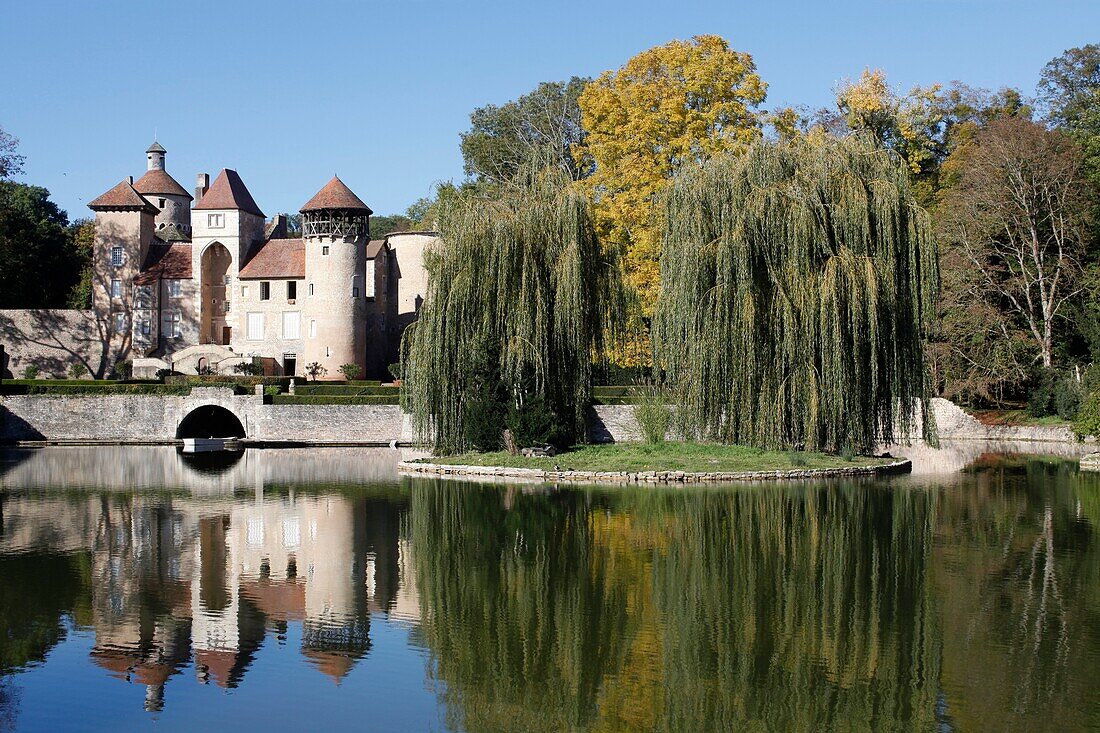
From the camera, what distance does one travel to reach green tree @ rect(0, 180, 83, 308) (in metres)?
49.6

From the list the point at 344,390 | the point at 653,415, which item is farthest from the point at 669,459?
the point at 344,390

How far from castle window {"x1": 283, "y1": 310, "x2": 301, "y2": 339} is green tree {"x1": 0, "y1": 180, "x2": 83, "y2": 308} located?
1075 centimetres

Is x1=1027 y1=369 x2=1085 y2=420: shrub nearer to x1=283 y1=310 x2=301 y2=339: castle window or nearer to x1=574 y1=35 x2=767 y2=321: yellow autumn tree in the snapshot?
x1=574 y1=35 x2=767 y2=321: yellow autumn tree

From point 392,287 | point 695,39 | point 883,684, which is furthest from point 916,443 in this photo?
point 883,684

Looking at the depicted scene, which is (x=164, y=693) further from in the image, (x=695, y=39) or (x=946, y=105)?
(x=946, y=105)

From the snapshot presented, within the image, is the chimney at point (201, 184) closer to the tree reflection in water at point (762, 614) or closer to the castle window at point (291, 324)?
the castle window at point (291, 324)

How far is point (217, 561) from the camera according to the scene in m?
14.7

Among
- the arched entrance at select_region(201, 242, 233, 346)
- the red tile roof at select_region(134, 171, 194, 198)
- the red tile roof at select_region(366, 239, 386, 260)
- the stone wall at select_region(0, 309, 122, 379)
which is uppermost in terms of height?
the red tile roof at select_region(134, 171, 194, 198)

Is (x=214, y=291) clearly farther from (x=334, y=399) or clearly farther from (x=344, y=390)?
(x=334, y=399)

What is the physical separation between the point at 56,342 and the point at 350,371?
12.6m

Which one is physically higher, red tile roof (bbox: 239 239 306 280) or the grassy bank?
red tile roof (bbox: 239 239 306 280)

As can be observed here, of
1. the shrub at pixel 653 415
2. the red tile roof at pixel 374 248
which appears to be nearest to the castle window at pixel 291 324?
the red tile roof at pixel 374 248

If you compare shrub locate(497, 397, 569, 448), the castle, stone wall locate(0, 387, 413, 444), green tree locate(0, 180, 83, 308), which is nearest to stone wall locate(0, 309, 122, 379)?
the castle

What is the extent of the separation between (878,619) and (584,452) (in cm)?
1463
